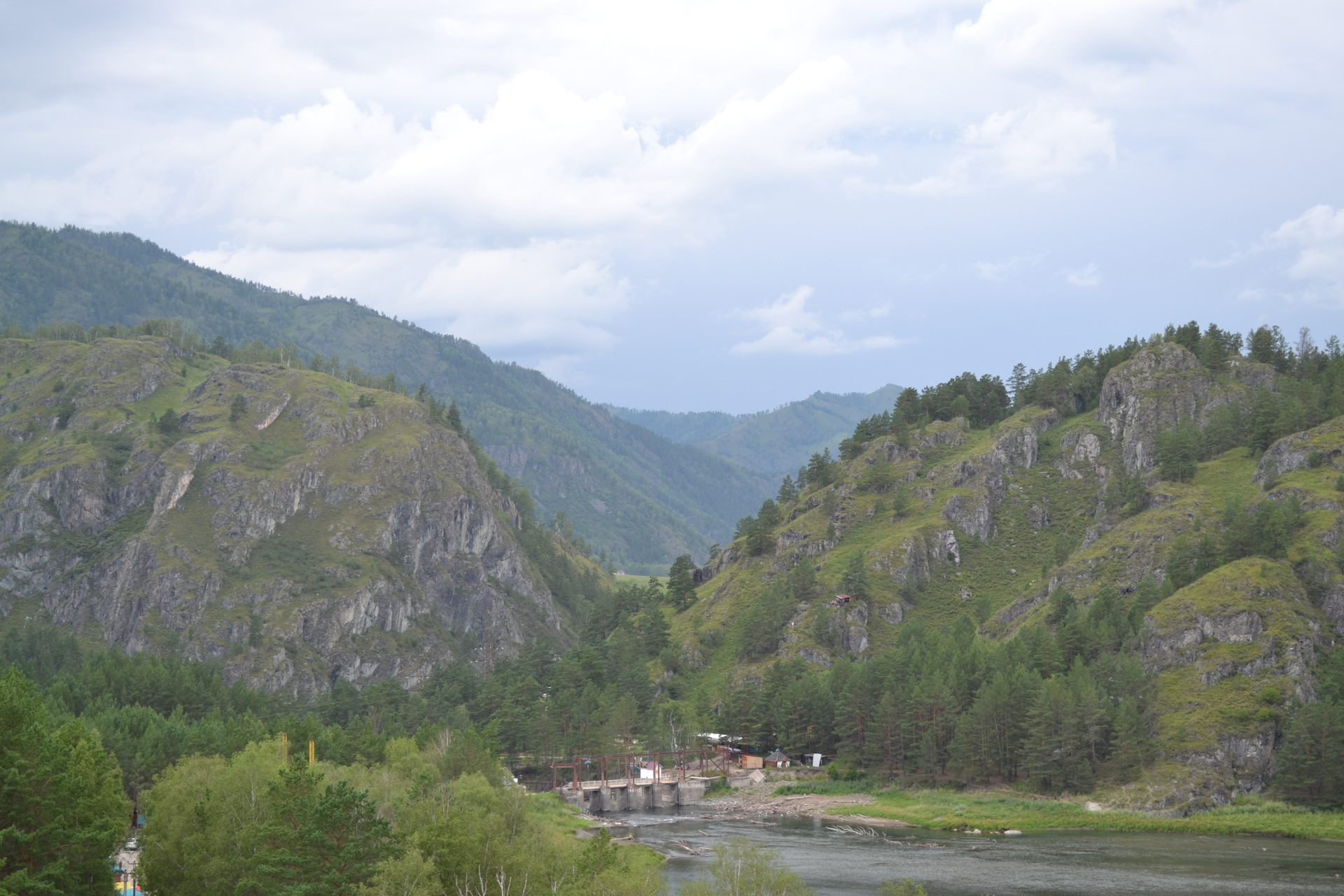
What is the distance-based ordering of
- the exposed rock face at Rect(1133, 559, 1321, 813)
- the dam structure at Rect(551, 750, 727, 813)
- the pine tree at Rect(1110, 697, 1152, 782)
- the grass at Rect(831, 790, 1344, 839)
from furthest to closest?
the dam structure at Rect(551, 750, 727, 813), the pine tree at Rect(1110, 697, 1152, 782), the exposed rock face at Rect(1133, 559, 1321, 813), the grass at Rect(831, 790, 1344, 839)

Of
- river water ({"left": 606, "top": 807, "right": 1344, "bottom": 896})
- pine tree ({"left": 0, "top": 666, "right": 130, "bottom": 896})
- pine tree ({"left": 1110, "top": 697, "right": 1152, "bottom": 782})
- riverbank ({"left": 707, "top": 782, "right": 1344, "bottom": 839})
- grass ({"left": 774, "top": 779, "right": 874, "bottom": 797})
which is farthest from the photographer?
grass ({"left": 774, "top": 779, "right": 874, "bottom": 797})

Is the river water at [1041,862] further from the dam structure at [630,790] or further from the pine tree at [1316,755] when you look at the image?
the dam structure at [630,790]

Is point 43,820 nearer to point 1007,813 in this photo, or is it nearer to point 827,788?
point 1007,813

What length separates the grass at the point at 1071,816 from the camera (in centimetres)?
14475

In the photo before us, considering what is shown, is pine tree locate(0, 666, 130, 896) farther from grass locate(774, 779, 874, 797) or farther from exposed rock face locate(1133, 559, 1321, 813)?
exposed rock face locate(1133, 559, 1321, 813)

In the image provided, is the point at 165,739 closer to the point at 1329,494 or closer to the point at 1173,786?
the point at 1173,786

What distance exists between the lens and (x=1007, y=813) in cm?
16088

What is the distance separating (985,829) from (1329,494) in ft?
288

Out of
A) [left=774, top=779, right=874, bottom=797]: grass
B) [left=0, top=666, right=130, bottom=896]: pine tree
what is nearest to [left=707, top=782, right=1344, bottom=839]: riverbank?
[left=774, top=779, right=874, bottom=797]: grass

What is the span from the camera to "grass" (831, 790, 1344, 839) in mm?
144750

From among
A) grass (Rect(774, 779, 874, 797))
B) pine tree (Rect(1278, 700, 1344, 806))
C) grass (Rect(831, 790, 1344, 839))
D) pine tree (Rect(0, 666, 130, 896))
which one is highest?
pine tree (Rect(0, 666, 130, 896))

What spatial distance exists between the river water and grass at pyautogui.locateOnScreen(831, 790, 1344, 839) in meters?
3.56

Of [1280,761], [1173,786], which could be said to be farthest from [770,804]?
[1280,761]

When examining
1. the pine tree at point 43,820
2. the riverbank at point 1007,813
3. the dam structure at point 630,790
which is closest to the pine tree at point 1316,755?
the riverbank at point 1007,813
